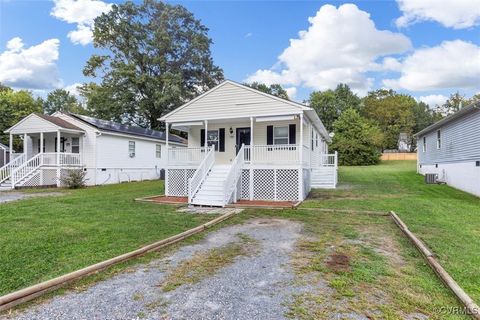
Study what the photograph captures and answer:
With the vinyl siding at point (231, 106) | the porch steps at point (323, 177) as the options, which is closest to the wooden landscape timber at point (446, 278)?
the vinyl siding at point (231, 106)

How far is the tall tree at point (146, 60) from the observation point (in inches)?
1233

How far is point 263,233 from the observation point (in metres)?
6.95

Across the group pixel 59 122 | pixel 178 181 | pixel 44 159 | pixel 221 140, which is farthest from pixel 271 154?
pixel 44 159

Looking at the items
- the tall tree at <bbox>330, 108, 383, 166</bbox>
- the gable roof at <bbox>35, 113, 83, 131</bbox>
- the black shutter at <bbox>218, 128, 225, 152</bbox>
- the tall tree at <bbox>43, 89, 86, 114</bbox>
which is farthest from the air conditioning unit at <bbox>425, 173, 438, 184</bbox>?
the tall tree at <bbox>43, 89, 86, 114</bbox>

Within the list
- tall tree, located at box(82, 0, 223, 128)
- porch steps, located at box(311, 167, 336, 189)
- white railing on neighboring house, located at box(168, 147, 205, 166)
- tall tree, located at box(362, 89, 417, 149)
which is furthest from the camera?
tall tree, located at box(362, 89, 417, 149)

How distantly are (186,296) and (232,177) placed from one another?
8.33m

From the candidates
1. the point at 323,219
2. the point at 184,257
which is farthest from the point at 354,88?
the point at 184,257

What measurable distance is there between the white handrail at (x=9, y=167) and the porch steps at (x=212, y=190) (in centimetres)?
1295

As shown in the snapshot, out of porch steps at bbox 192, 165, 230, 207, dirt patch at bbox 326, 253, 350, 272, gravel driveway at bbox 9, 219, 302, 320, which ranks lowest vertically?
dirt patch at bbox 326, 253, 350, 272

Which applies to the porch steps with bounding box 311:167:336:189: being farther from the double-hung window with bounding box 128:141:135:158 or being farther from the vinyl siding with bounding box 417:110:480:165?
the double-hung window with bounding box 128:141:135:158

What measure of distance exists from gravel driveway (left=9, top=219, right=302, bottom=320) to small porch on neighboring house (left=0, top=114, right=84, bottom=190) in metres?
16.4

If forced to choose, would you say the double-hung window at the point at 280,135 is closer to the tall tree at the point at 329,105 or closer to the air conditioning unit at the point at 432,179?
the air conditioning unit at the point at 432,179

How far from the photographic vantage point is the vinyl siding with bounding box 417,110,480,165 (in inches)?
518

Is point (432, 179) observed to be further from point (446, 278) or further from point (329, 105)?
point (329, 105)
